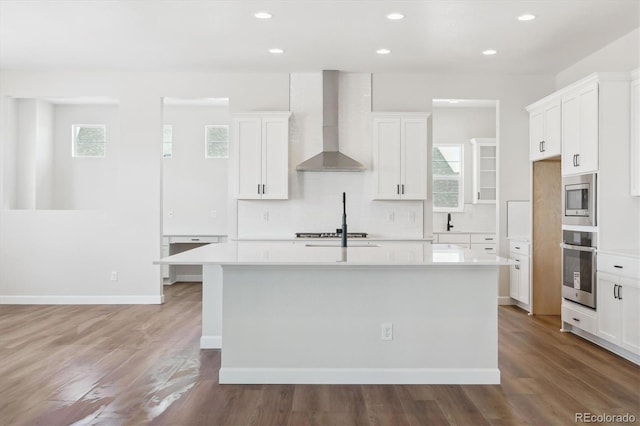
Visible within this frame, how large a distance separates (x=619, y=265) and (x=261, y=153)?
3755mm

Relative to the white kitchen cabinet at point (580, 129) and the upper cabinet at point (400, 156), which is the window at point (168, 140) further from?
the white kitchen cabinet at point (580, 129)

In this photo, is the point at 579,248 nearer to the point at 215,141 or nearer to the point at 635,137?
the point at 635,137

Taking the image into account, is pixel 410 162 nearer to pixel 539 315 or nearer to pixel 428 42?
pixel 428 42

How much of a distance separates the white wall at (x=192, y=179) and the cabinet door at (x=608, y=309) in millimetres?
5521

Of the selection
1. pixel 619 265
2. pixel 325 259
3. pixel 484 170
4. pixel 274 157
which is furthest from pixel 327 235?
pixel 484 170

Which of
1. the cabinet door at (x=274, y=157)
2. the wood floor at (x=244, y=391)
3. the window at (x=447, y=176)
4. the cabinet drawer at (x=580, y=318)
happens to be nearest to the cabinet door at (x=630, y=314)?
the wood floor at (x=244, y=391)

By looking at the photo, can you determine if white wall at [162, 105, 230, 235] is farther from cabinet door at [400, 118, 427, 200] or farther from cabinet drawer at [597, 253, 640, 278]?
cabinet drawer at [597, 253, 640, 278]

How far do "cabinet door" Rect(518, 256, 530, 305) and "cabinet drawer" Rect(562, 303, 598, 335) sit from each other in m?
0.88

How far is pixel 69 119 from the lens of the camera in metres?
8.11

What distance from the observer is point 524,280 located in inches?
230

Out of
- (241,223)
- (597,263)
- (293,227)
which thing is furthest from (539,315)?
(241,223)

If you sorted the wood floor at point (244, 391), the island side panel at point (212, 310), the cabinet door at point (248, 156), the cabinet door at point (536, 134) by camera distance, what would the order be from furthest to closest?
the cabinet door at point (248, 156) → the cabinet door at point (536, 134) → the island side panel at point (212, 310) → the wood floor at point (244, 391)

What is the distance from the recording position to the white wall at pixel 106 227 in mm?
6219

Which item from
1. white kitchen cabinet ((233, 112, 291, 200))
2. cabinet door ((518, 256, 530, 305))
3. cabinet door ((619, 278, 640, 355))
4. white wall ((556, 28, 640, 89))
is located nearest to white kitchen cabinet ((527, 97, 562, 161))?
white wall ((556, 28, 640, 89))
